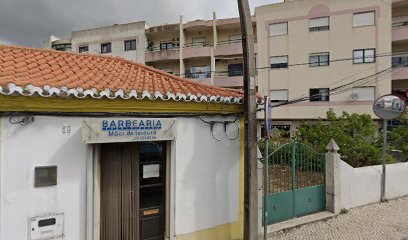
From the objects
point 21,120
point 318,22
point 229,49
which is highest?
point 318,22

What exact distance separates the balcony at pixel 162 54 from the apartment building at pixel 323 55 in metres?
8.61

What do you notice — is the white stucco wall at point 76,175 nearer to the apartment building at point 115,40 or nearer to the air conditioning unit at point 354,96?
the air conditioning unit at point 354,96

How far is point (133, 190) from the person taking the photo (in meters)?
5.19

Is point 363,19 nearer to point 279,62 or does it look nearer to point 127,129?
point 279,62

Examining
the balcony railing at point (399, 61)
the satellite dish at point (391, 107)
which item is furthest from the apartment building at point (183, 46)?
the satellite dish at point (391, 107)

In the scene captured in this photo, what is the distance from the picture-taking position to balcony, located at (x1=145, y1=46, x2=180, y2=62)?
91.0 ft

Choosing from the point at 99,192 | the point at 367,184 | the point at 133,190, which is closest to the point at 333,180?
the point at 367,184

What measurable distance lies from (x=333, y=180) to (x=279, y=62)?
18.1 m

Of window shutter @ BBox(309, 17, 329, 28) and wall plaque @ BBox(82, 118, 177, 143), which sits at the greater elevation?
window shutter @ BBox(309, 17, 329, 28)

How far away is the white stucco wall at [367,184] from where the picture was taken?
802 cm

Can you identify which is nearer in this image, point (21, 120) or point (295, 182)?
point (21, 120)

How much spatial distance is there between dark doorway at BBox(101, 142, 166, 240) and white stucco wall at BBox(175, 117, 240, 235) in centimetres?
42

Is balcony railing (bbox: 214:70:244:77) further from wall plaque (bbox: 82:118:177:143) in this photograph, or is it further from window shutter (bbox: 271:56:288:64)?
wall plaque (bbox: 82:118:177:143)

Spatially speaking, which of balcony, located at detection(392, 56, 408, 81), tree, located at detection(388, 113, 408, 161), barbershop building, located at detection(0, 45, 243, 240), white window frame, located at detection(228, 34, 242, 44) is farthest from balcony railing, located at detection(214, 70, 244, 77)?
barbershop building, located at detection(0, 45, 243, 240)
